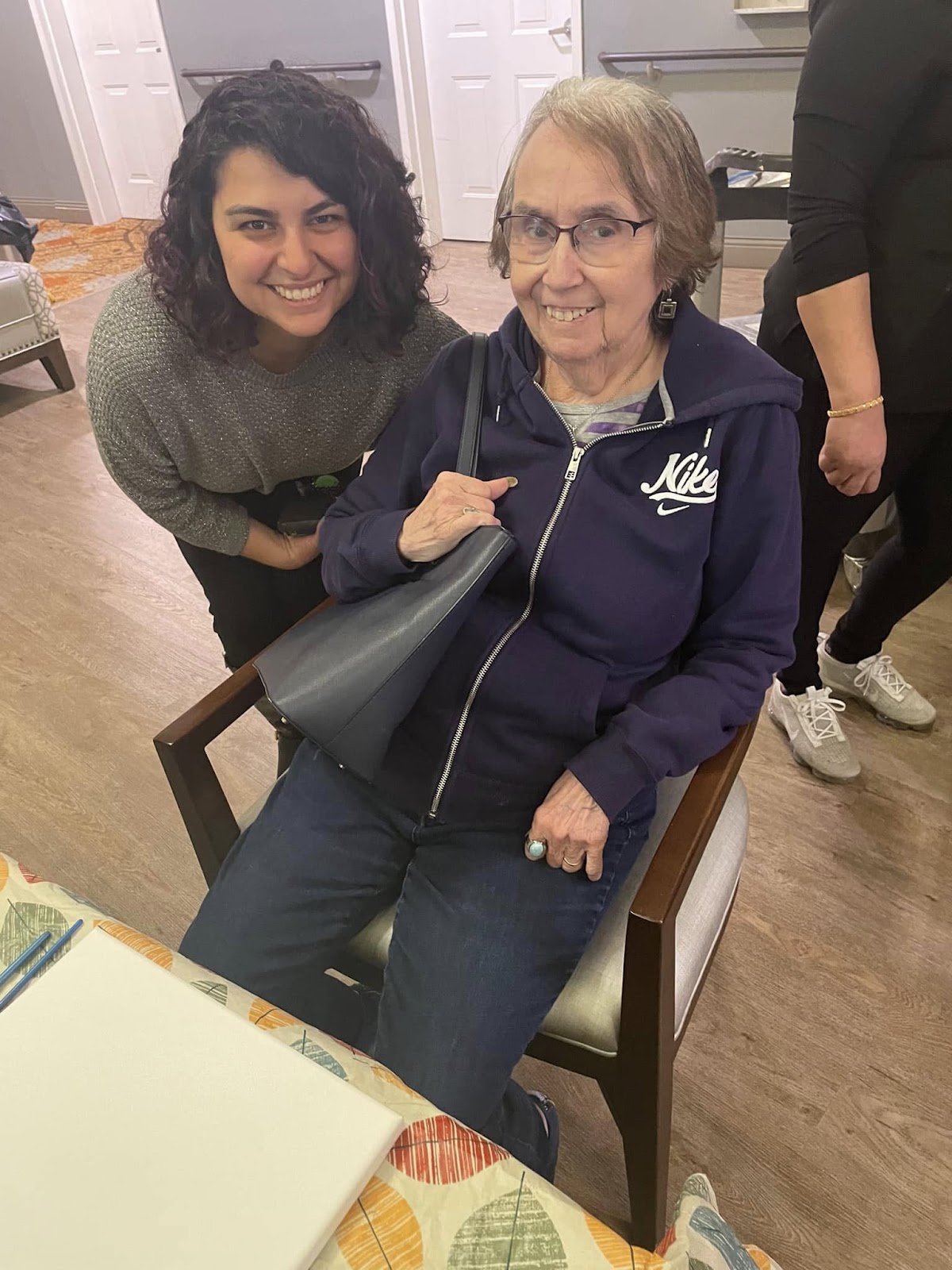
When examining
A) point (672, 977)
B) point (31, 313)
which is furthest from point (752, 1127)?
point (31, 313)

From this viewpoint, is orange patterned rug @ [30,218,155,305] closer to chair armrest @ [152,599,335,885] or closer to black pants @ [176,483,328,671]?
black pants @ [176,483,328,671]

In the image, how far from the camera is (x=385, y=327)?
48.0 inches

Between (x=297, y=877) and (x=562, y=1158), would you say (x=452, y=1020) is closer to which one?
(x=297, y=877)

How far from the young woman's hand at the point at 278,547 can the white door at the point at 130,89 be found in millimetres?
4695

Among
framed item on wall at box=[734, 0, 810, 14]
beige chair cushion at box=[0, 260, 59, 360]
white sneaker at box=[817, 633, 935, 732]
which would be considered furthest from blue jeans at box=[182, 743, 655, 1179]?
framed item on wall at box=[734, 0, 810, 14]

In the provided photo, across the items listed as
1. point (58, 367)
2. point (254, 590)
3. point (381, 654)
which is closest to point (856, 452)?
point (381, 654)

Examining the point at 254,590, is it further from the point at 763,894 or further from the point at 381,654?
the point at 763,894

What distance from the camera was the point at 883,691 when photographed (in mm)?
1839

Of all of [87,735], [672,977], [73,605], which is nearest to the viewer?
[672,977]

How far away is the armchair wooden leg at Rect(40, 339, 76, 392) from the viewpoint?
364 cm

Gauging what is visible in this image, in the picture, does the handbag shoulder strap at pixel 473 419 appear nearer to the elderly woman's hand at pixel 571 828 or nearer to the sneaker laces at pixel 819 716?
the elderly woman's hand at pixel 571 828

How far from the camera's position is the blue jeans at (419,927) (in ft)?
3.08

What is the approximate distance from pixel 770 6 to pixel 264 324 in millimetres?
3462

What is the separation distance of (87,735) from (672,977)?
1.58 metres
